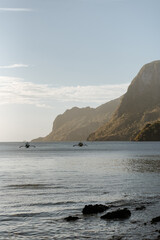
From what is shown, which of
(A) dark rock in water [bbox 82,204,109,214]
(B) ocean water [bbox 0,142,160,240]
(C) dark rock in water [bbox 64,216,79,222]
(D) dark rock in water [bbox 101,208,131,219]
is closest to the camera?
(B) ocean water [bbox 0,142,160,240]

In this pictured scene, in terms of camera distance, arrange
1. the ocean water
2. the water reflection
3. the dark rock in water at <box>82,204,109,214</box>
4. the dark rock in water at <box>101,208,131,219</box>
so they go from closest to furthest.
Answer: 1. the ocean water
2. the dark rock in water at <box>101,208,131,219</box>
3. the dark rock in water at <box>82,204,109,214</box>
4. the water reflection

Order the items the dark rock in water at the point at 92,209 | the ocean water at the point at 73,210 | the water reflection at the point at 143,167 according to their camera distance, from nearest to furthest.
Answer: the ocean water at the point at 73,210 → the dark rock in water at the point at 92,209 → the water reflection at the point at 143,167

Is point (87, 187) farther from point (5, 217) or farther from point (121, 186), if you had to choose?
point (5, 217)

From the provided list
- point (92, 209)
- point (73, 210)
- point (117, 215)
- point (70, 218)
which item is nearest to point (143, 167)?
point (73, 210)

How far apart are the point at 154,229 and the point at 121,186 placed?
2123cm

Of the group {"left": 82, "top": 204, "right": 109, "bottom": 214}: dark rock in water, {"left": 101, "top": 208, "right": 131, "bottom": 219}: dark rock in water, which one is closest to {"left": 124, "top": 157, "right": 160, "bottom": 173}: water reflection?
{"left": 82, "top": 204, "right": 109, "bottom": 214}: dark rock in water

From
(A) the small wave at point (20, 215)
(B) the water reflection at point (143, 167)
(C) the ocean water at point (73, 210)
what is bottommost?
(B) the water reflection at point (143, 167)

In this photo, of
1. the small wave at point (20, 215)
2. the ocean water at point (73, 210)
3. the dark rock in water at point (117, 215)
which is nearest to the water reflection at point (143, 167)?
the ocean water at point (73, 210)

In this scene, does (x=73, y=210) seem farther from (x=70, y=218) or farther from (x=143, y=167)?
(x=143, y=167)

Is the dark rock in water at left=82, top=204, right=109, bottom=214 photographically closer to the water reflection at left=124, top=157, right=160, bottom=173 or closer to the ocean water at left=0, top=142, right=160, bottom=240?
the ocean water at left=0, top=142, right=160, bottom=240

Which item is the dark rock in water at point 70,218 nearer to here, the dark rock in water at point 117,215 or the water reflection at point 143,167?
the dark rock in water at point 117,215

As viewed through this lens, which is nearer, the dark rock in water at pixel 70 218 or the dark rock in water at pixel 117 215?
the dark rock in water at pixel 70 218

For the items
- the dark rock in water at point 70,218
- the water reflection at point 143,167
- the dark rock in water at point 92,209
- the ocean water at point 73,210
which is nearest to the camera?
the ocean water at point 73,210

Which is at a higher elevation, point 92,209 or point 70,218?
point 92,209
